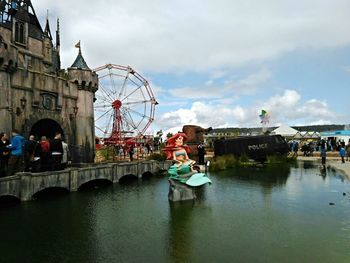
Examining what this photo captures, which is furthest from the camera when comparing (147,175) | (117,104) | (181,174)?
(117,104)

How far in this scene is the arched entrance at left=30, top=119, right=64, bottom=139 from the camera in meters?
24.4

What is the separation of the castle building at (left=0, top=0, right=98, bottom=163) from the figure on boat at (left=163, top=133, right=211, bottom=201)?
10770 millimetres

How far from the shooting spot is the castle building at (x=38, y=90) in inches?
792

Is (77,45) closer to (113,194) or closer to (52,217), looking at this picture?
(113,194)

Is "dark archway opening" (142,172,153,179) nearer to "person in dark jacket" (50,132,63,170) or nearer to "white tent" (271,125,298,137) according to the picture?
"person in dark jacket" (50,132,63,170)

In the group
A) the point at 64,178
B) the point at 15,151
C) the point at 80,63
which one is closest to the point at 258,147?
the point at 80,63

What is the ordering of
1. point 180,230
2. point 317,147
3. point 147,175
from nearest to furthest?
point 180,230 → point 147,175 → point 317,147

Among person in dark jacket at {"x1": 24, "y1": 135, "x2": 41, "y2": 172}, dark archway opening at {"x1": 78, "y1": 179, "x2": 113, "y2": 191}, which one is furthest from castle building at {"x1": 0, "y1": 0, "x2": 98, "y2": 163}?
dark archway opening at {"x1": 78, "y1": 179, "x2": 113, "y2": 191}

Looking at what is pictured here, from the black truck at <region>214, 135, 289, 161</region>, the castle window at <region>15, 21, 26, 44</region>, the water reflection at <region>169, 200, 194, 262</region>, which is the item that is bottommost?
the water reflection at <region>169, 200, 194, 262</region>

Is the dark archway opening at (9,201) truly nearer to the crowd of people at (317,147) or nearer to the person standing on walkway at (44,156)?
the person standing on walkway at (44,156)

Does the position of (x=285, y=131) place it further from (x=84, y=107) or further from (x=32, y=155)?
(x=32, y=155)

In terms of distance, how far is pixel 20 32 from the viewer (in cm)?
2525

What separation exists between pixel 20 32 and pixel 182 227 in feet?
69.3

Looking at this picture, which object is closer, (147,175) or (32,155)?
(32,155)
